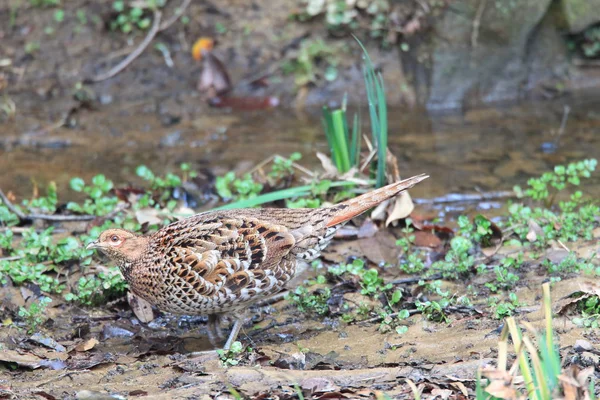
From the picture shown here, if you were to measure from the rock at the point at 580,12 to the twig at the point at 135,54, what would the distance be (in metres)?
4.89

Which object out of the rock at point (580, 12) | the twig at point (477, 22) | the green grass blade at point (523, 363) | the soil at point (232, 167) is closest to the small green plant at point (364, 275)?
the soil at point (232, 167)

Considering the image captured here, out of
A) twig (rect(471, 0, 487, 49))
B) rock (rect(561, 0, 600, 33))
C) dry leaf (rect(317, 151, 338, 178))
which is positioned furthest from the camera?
rock (rect(561, 0, 600, 33))

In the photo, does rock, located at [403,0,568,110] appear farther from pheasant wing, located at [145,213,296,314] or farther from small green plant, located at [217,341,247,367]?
small green plant, located at [217,341,247,367]

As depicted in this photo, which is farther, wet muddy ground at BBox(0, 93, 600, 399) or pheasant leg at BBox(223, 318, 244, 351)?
pheasant leg at BBox(223, 318, 244, 351)

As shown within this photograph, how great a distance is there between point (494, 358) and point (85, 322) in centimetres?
255

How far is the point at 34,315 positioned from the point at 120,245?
0.69 m

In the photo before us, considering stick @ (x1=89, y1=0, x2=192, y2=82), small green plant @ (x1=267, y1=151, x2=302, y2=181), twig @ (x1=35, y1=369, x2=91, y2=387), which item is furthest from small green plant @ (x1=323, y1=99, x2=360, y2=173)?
stick @ (x1=89, y1=0, x2=192, y2=82)

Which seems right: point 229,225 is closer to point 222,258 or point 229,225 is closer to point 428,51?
point 222,258

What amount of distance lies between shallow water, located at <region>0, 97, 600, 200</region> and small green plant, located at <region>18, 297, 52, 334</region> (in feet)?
7.24

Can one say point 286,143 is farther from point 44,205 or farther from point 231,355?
point 231,355

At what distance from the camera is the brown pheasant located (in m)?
4.50

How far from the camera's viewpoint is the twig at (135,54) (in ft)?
30.3

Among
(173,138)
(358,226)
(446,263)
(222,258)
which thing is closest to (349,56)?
(173,138)

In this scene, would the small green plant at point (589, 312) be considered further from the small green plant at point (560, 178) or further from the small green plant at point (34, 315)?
the small green plant at point (34, 315)
